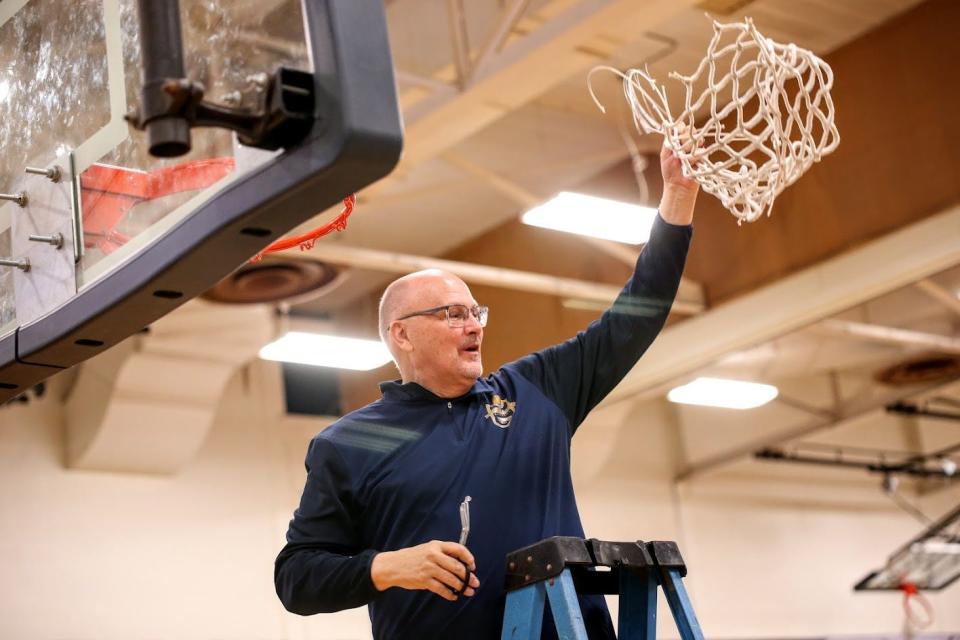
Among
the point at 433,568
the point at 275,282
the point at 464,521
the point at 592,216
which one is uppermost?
the point at 275,282

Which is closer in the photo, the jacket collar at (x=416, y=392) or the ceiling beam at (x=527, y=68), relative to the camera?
the jacket collar at (x=416, y=392)

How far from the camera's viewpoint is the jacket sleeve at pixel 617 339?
330 centimetres

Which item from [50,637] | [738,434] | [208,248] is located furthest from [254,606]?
[208,248]

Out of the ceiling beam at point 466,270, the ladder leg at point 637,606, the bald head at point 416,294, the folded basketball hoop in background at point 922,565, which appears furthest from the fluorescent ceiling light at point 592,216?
the folded basketball hoop in background at point 922,565

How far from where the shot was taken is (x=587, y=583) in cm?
295

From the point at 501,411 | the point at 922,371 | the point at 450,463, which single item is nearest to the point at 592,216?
the point at 501,411

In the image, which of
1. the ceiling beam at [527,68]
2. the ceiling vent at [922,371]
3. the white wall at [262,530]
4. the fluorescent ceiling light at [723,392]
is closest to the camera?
the ceiling beam at [527,68]

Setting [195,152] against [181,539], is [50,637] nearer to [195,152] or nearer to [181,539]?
[181,539]

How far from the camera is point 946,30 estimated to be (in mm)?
9133

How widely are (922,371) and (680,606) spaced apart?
1065cm

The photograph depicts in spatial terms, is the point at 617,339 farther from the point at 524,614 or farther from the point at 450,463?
the point at 524,614

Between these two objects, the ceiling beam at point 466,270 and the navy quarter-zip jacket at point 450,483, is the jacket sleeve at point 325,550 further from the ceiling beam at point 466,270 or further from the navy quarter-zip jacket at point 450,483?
the ceiling beam at point 466,270

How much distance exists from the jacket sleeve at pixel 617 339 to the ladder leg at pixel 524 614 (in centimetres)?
73

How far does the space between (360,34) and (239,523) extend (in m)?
9.91
